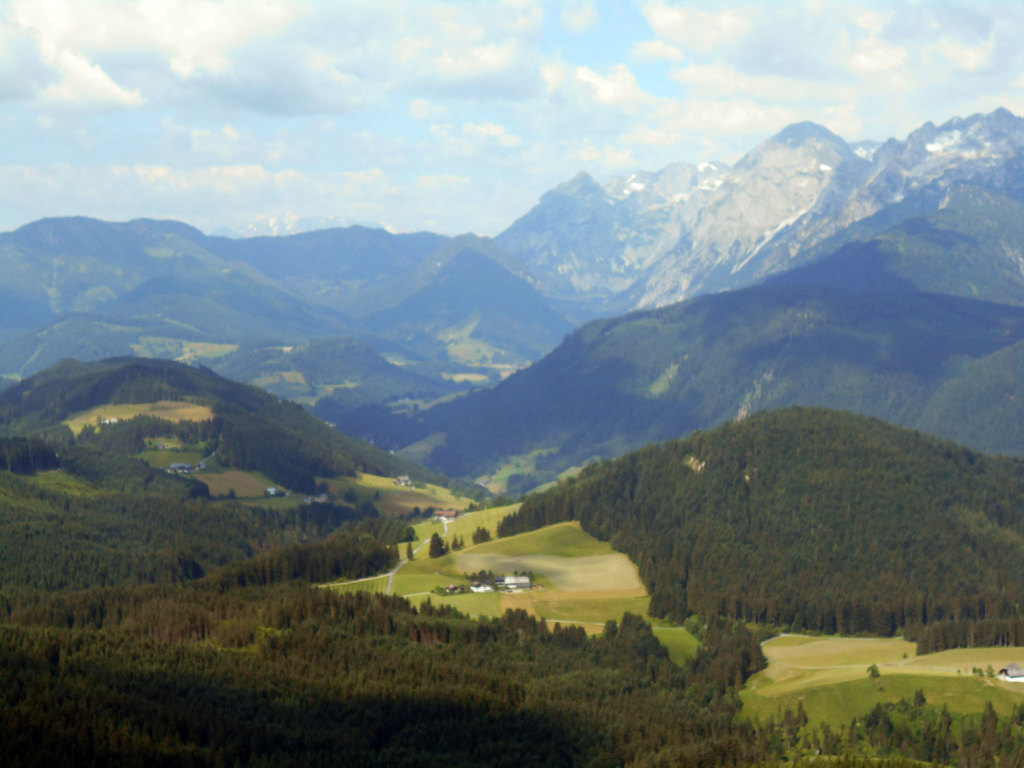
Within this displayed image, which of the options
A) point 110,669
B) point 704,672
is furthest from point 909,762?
point 110,669

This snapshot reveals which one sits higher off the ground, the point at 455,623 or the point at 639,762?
the point at 455,623

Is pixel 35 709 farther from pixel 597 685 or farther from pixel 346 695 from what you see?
pixel 597 685

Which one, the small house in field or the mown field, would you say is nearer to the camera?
the mown field

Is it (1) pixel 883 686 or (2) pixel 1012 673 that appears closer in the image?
(2) pixel 1012 673

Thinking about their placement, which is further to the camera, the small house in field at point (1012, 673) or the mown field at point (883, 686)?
the small house in field at point (1012, 673)
